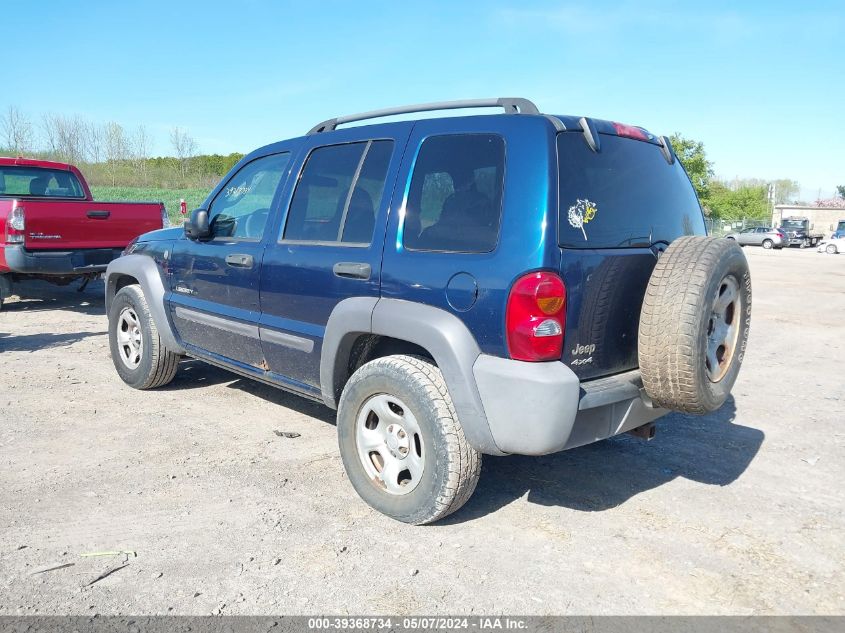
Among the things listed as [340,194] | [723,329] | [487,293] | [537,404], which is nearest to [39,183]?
[340,194]

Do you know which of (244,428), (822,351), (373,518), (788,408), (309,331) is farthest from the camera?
(822,351)

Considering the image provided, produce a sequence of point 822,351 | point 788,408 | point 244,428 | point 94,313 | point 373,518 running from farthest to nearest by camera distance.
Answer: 1. point 94,313
2. point 822,351
3. point 788,408
4. point 244,428
5. point 373,518

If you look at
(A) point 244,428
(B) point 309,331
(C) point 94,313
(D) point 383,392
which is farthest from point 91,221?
(D) point 383,392

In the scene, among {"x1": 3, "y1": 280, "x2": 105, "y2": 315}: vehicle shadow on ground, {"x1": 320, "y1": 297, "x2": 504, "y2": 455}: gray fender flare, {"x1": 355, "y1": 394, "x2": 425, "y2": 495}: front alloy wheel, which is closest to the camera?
{"x1": 320, "y1": 297, "x2": 504, "y2": 455}: gray fender flare

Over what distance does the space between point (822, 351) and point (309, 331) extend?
6.57m

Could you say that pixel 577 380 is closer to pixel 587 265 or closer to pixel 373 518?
pixel 587 265

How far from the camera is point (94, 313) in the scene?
30.7 feet

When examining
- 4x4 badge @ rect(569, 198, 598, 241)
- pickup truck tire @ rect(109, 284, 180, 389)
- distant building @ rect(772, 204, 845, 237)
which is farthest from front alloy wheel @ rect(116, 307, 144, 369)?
distant building @ rect(772, 204, 845, 237)

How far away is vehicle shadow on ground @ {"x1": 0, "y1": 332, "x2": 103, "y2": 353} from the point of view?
23.0 ft

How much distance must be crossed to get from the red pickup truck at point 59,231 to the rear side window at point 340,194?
5858 millimetres

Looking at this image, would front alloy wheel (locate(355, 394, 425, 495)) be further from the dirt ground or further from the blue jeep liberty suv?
the dirt ground

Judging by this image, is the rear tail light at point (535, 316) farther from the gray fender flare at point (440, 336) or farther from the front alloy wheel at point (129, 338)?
the front alloy wheel at point (129, 338)

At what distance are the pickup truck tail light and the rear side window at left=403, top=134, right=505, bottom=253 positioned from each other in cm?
689

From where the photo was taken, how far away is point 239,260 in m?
4.24
